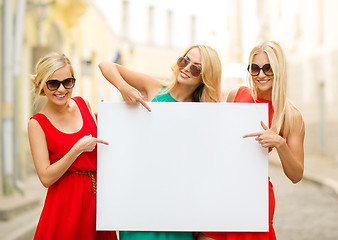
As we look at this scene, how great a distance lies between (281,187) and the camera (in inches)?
383

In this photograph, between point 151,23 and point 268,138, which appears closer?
point 268,138

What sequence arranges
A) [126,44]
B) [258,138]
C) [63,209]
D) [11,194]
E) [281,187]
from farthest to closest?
[126,44]
[281,187]
[11,194]
[63,209]
[258,138]

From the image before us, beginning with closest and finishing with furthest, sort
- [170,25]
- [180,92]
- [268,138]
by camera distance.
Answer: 1. [268,138]
2. [180,92]
3. [170,25]

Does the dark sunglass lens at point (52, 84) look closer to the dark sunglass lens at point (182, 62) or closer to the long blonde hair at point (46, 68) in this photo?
the long blonde hair at point (46, 68)

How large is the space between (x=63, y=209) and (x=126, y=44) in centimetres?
2380

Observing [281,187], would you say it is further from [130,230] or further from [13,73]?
[130,230]

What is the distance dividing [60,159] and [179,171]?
57 centimetres

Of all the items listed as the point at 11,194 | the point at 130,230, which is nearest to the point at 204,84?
the point at 130,230

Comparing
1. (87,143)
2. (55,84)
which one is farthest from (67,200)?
(55,84)

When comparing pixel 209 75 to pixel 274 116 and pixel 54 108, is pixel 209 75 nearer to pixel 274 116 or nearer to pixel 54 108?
pixel 274 116

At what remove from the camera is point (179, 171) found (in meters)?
2.59

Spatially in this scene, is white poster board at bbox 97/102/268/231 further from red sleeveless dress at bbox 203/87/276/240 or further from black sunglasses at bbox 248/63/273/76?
black sunglasses at bbox 248/63/273/76

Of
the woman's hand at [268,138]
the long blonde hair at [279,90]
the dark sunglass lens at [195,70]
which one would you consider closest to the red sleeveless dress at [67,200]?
the dark sunglass lens at [195,70]

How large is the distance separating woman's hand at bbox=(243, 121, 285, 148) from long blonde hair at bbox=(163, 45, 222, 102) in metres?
0.37
